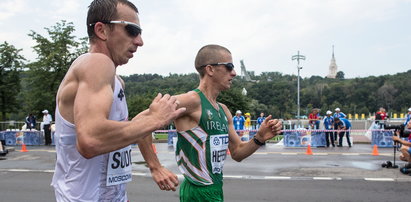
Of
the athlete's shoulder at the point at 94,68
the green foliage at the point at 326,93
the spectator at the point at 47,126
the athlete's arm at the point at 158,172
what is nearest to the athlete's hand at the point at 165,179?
the athlete's arm at the point at 158,172

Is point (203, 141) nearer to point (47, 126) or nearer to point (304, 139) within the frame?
point (304, 139)

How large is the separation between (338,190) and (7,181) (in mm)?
7554

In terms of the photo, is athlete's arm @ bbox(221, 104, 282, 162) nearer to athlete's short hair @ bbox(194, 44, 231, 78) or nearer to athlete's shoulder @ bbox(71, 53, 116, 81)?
athlete's short hair @ bbox(194, 44, 231, 78)

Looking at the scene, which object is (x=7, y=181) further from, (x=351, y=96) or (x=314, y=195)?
(x=351, y=96)

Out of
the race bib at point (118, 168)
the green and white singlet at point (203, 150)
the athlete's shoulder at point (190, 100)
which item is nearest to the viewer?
the race bib at point (118, 168)

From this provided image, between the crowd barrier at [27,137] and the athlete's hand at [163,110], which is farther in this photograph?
the crowd barrier at [27,137]

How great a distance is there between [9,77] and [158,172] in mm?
36218

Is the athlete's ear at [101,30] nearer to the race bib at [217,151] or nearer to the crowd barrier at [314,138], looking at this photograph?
the race bib at [217,151]

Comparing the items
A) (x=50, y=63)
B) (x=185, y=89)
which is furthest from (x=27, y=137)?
(x=185, y=89)

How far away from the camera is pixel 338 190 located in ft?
22.7

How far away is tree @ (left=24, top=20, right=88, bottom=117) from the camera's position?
30.1 m

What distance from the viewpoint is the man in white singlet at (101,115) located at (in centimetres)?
146

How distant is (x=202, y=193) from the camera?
9.09 feet

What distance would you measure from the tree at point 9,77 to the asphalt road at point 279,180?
2491 centimetres
